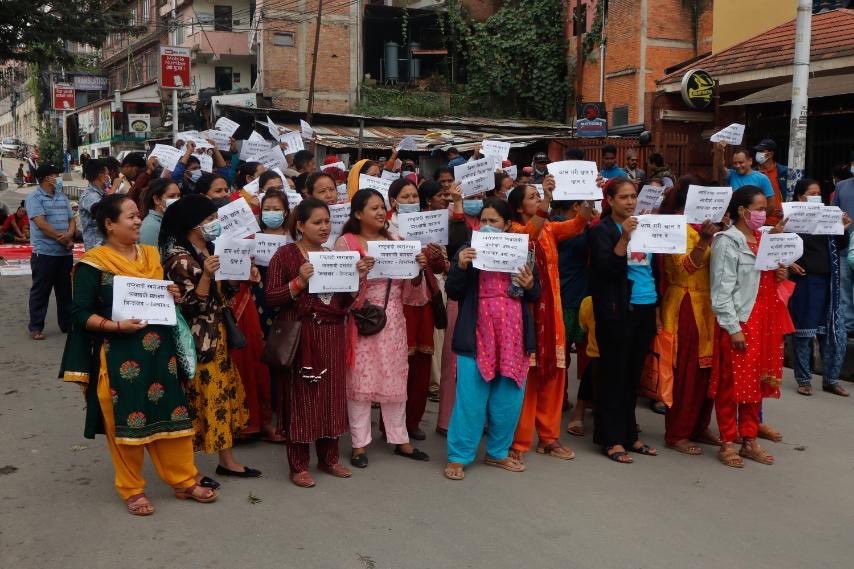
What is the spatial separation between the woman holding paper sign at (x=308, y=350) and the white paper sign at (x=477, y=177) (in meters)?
1.41

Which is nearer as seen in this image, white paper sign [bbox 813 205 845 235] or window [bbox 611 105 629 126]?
white paper sign [bbox 813 205 845 235]

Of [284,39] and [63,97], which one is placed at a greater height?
[284,39]

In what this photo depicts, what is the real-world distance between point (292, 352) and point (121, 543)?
1321mm

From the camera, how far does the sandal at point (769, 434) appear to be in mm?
6082

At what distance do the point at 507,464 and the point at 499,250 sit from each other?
1389 mm

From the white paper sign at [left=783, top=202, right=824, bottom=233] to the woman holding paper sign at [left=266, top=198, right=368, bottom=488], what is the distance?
3.37 meters

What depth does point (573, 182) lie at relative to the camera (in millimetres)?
5125

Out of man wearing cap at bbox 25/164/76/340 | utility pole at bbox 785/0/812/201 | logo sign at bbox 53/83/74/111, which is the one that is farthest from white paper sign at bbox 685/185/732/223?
logo sign at bbox 53/83/74/111

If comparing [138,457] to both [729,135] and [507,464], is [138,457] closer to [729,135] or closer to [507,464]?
[507,464]

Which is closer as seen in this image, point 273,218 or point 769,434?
point 273,218

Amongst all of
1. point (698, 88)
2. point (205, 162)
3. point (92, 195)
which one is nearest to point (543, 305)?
point (205, 162)

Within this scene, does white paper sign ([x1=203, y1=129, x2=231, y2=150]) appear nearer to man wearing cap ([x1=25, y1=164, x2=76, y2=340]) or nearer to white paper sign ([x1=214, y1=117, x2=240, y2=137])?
white paper sign ([x1=214, y1=117, x2=240, y2=137])

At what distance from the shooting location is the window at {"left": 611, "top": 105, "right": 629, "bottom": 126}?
24000 mm

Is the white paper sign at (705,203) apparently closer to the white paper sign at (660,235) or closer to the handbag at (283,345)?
the white paper sign at (660,235)
